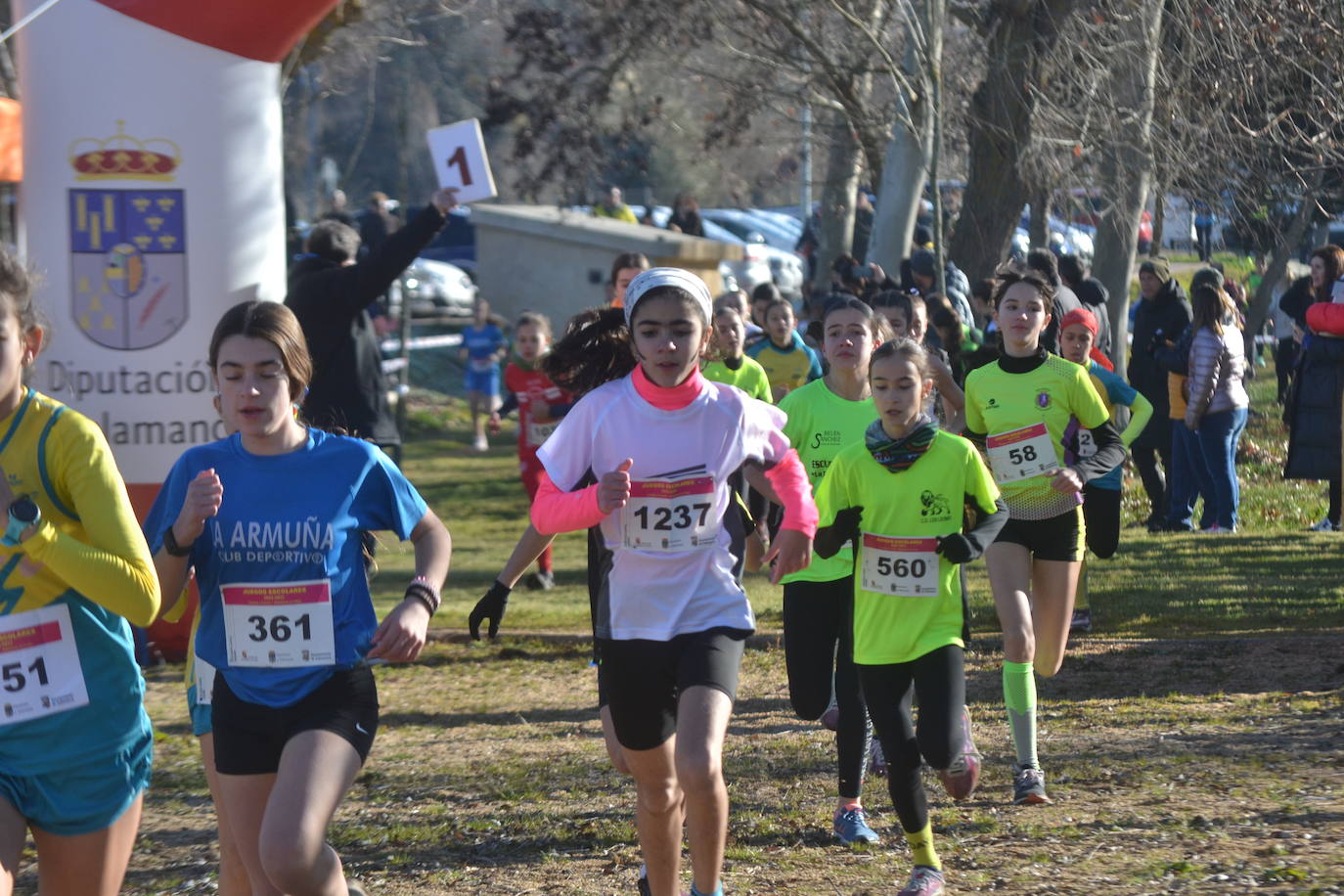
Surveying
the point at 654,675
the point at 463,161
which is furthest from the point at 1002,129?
the point at 654,675

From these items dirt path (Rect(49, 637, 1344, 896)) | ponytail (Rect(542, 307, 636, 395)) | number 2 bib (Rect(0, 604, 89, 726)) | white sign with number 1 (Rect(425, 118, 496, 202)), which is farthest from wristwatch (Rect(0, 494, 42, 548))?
white sign with number 1 (Rect(425, 118, 496, 202))

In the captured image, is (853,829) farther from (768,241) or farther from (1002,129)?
(768,241)

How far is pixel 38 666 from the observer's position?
3.63 metres

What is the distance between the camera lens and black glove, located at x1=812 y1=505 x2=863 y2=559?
5.33 metres

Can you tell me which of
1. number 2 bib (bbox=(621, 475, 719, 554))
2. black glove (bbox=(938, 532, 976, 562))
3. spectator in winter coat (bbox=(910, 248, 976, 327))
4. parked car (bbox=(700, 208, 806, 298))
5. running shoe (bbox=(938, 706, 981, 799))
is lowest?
running shoe (bbox=(938, 706, 981, 799))

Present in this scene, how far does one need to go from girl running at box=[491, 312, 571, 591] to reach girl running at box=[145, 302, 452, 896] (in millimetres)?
6834

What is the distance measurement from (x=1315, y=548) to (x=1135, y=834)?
279 inches

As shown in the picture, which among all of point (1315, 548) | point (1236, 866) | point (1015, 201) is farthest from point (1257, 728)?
point (1015, 201)

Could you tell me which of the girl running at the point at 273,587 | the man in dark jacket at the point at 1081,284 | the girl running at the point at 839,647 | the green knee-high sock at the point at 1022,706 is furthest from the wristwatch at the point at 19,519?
the man in dark jacket at the point at 1081,284

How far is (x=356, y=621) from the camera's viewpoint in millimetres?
4035

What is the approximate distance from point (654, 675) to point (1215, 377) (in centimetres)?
896

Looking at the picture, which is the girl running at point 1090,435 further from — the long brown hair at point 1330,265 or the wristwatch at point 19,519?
the wristwatch at point 19,519

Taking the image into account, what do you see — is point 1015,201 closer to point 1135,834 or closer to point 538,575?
point 538,575

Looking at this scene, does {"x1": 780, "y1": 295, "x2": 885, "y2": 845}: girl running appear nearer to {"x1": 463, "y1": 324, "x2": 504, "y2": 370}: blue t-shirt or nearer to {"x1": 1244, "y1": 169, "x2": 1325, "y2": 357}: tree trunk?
{"x1": 1244, "y1": 169, "x2": 1325, "y2": 357}: tree trunk
